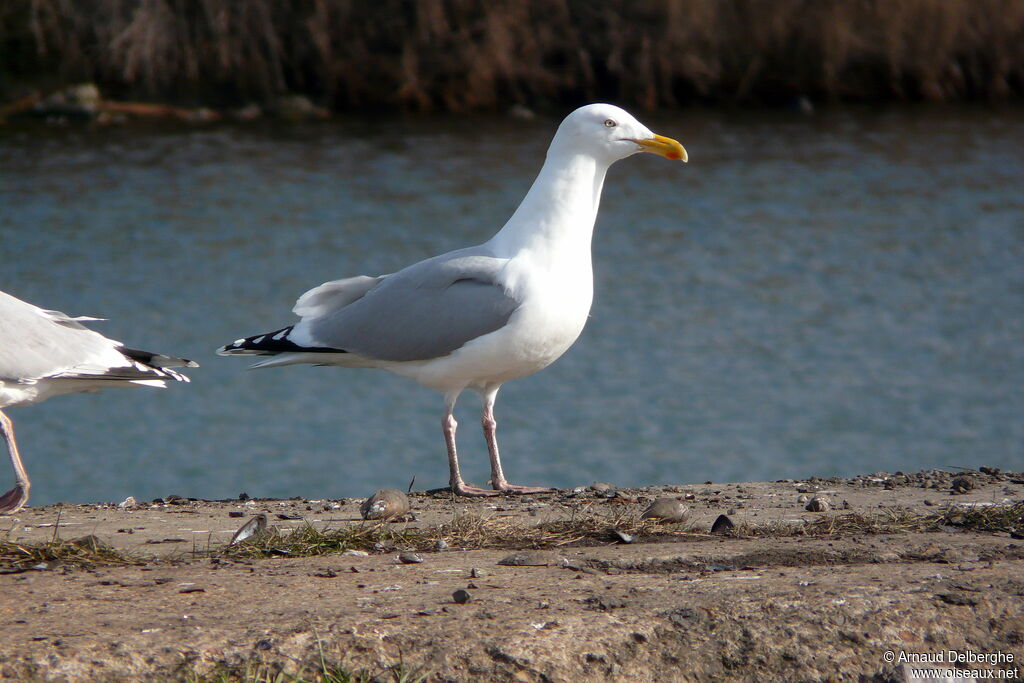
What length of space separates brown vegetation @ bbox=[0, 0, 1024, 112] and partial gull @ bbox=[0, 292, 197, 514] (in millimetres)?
15701

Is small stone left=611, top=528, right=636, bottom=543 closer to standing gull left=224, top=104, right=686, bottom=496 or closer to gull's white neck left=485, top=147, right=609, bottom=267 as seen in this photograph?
standing gull left=224, top=104, right=686, bottom=496

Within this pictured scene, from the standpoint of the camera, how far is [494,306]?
5969 millimetres

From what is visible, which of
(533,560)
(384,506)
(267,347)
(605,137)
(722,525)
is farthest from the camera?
(267,347)

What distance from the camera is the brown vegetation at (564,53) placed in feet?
70.6

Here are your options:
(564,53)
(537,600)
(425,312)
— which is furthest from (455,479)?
(564,53)

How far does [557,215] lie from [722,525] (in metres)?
1.88

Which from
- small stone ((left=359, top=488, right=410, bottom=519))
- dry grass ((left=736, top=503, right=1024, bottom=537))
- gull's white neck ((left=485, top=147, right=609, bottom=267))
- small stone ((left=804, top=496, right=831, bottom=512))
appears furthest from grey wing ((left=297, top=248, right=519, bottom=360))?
dry grass ((left=736, top=503, right=1024, bottom=537))

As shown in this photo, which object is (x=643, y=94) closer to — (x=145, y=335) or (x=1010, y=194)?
(x=1010, y=194)

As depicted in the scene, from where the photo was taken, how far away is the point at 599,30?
73.6 feet

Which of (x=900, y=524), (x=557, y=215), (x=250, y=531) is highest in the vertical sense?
(x=557, y=215)

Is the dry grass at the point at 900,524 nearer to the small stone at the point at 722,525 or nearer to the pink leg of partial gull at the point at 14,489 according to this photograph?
the small stone at the point at 722,525

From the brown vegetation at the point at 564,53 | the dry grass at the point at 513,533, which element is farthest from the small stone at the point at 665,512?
the brown vegetation at the point at 564,53

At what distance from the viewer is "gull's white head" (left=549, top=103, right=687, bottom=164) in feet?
20.7

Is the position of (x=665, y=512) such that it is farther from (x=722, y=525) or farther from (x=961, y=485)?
(x=961, y=485)
